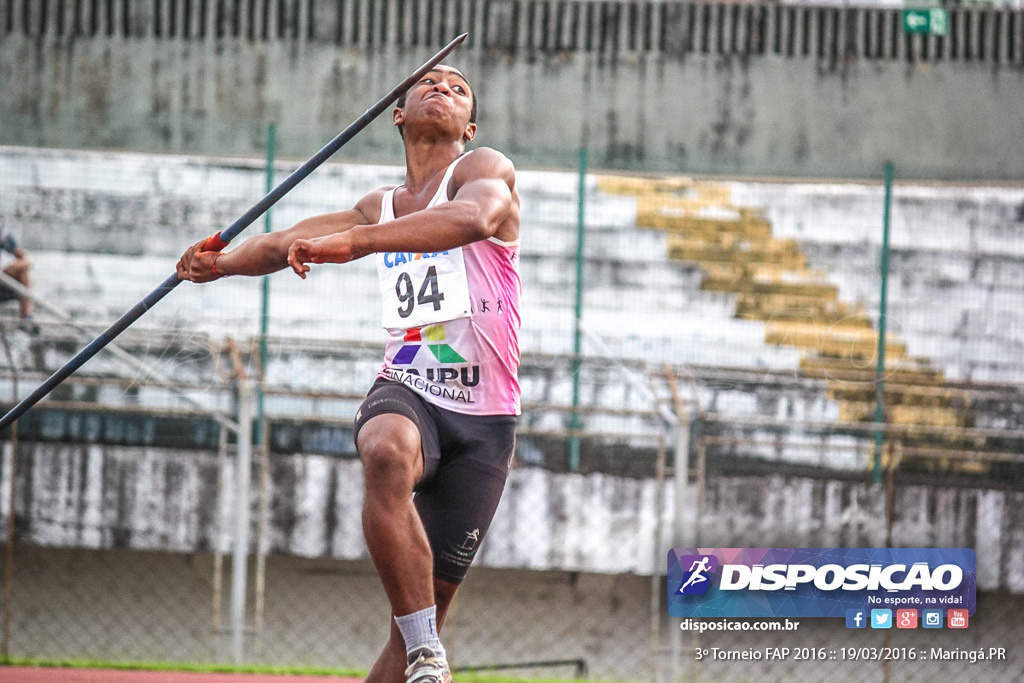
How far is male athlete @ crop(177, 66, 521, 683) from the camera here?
3752mm

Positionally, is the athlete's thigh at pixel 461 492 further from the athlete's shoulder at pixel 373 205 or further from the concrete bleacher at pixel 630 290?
the concrete bleacher at pixel 630 290

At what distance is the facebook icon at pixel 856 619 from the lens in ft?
27.7

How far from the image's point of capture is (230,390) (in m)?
9.55

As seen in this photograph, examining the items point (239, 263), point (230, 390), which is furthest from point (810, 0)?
point (239, 263)

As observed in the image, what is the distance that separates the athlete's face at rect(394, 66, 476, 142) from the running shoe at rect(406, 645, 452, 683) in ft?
5.36

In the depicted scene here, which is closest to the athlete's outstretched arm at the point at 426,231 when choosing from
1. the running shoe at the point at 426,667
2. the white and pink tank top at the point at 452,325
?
the white and pink tank top at the point at 452,325

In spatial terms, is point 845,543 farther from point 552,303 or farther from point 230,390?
point 230,390

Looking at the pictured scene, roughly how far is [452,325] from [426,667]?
1.04 metres

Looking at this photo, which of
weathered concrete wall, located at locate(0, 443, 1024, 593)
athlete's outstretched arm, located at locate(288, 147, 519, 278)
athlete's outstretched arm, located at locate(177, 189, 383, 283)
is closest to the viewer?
athlete's outstretched arm, located at locate(288, 147, 519, 278)

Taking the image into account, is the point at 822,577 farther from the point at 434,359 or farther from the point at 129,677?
the point at 434,359

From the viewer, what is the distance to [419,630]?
3795 millimetres

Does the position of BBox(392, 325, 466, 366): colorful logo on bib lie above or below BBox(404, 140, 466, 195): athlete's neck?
below
